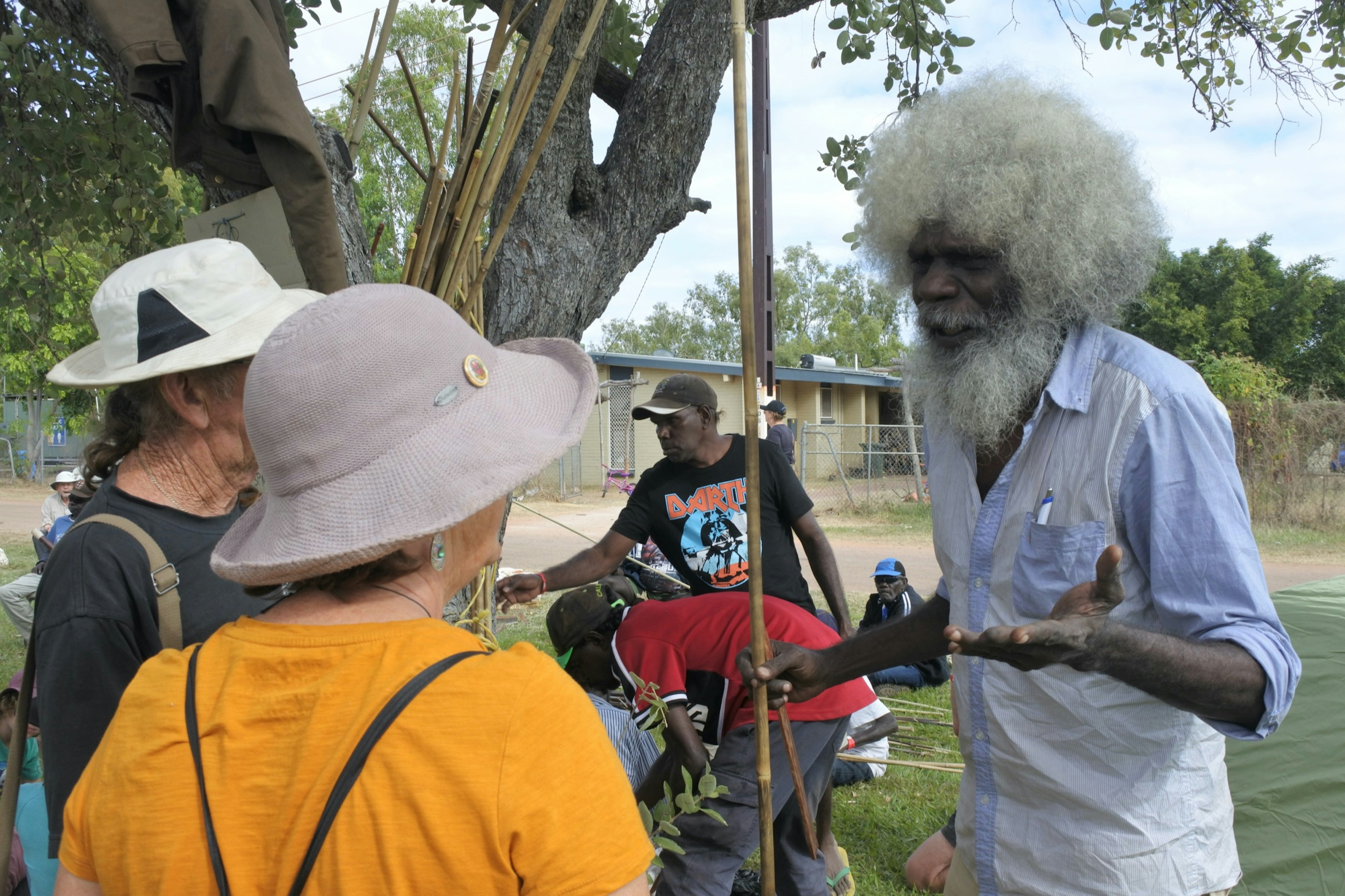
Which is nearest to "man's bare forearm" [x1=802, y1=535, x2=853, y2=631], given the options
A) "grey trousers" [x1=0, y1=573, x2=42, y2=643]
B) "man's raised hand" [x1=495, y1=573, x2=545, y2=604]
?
"man's raised hand" [x1=495, y1=573, x2=545, y2=604]

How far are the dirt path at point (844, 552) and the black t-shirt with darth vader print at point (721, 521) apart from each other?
2.82m

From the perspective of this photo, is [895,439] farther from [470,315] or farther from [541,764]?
[541,764]

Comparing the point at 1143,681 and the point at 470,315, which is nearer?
the point at 1143,681

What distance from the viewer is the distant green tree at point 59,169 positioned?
3.93 meters

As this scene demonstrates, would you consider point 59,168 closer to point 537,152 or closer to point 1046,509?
point 537,152

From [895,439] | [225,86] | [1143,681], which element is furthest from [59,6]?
[895,439]

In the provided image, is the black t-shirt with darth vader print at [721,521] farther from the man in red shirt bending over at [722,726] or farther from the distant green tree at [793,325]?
the distant green tree at [793,325]

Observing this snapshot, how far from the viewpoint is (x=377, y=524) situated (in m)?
1.06

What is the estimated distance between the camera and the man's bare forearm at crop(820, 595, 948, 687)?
1.99m

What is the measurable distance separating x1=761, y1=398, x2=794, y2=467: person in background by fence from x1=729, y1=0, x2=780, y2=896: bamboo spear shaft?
328 inches

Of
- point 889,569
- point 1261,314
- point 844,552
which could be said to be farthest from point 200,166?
point 1261,314

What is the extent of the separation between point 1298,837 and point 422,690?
11.3ft

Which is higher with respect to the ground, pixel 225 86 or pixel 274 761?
pixel 225 86

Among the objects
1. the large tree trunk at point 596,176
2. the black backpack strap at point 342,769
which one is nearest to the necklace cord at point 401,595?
the black backpack strap at point 342,769
